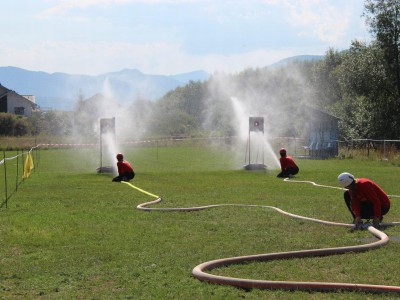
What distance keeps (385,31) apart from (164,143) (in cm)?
2515

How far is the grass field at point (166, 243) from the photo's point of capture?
7.88 metres

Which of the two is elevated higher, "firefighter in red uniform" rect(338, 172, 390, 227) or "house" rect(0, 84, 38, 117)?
"house" rect(0, 84, 38, 117)

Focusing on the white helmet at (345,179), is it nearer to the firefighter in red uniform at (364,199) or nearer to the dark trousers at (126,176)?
the firefighter in red uniform at (364,199)

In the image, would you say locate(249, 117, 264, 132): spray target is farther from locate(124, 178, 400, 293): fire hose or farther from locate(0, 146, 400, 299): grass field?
locate(124, 178, 400, 293): fire hose

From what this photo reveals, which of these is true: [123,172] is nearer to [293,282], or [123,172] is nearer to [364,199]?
[364,199]

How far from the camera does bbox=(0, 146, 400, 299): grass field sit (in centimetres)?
788

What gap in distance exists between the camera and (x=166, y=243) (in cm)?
1076

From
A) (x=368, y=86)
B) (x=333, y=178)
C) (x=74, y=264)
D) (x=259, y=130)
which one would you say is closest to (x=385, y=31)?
(x=368, y=86)

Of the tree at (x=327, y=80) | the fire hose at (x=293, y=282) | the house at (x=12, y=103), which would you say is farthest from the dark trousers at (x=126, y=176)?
the house at (x=12, y=103)

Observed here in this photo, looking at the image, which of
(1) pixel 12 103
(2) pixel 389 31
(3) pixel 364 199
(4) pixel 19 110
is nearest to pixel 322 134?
(2) pixel 389 31

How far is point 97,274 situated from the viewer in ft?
28.2

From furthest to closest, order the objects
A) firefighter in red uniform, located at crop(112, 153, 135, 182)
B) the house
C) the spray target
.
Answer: the house → the spray target → firefighter in red uniform, located at crop(112, 153, 135, 182)

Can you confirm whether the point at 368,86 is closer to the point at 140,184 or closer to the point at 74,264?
the point at 140,184

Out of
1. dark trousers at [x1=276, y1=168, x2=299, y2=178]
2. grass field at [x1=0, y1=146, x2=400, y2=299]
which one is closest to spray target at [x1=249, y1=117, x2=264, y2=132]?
dark trousers at [x1=276, y1=168, x2=299, y2=178]
